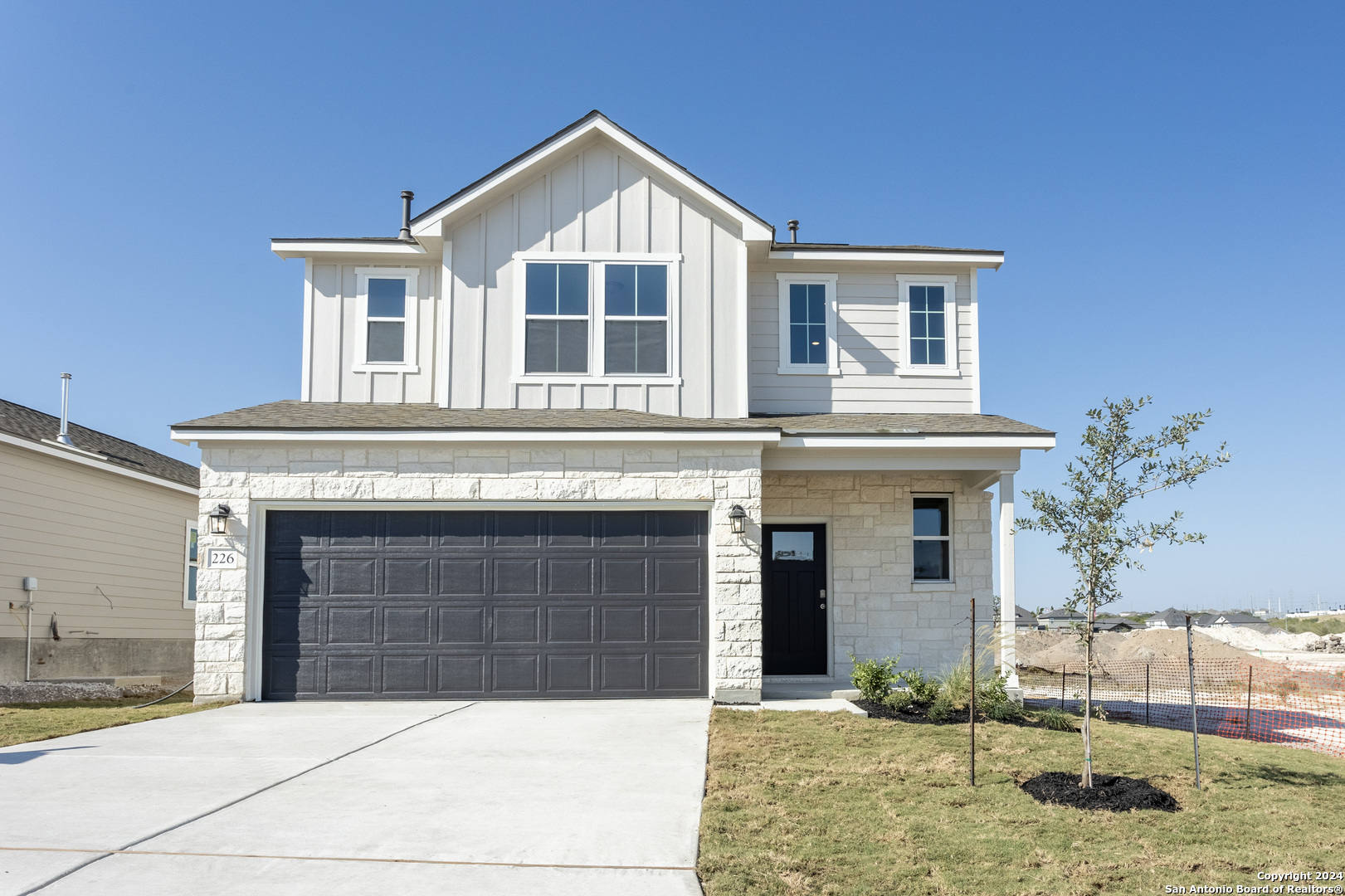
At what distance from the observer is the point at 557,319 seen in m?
13.0

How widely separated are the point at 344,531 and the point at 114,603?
Answer: 732 centimetres

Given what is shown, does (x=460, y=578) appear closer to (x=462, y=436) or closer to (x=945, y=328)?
(x=462, y=436)

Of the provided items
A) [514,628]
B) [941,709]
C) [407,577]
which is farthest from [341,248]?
[941,709]

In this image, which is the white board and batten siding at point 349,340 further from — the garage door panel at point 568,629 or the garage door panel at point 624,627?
the garage door panel at point 624,627

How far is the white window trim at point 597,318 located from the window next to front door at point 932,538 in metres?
3.96

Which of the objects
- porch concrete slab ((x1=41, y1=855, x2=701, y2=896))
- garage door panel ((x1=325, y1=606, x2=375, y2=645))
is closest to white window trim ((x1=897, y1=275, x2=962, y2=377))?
garage door panel ((x1=325, y1=606, x2=375, y2=645))

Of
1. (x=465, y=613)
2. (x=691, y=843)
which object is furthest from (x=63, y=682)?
(x=691, y=843)

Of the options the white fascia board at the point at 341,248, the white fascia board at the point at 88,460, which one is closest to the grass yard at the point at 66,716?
the white fascia board at the point at 88,460

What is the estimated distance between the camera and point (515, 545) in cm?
1180

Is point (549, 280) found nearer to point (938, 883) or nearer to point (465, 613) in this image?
point (465, 613)

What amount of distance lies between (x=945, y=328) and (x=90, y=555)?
13618 mm

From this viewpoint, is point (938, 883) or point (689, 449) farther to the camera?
point (689, 449)

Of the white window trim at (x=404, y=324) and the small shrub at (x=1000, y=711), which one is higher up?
the white window trim at (x=404, y=324)

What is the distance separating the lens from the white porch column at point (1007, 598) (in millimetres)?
12133
